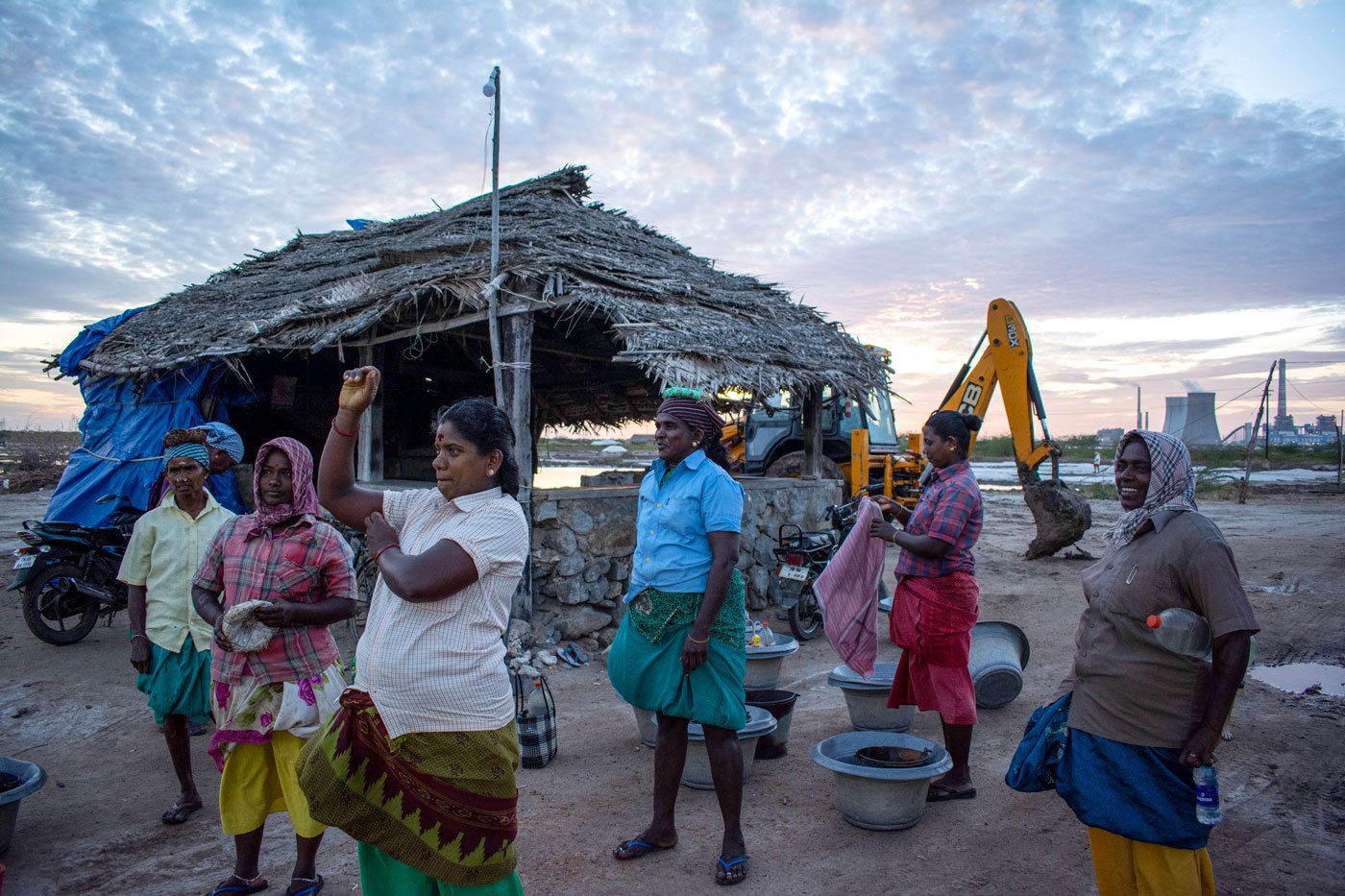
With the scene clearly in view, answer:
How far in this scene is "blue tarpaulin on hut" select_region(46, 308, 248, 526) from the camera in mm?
7883

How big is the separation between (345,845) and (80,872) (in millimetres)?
1007

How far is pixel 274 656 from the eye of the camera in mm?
2973

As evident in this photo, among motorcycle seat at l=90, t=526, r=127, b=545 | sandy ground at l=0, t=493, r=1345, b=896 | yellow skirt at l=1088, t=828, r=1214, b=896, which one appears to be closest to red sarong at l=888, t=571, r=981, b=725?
sandy ground at l=0, t=493, r=1345, b=896

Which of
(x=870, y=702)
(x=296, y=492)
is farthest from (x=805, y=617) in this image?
(x=296, y=492)

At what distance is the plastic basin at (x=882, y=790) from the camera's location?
3.57 m

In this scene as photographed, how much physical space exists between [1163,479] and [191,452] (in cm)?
379

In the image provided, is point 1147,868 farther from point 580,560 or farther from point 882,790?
point 580,560

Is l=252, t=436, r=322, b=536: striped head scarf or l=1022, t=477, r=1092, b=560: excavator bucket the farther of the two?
l=1022, t=477, r=1092, b=560: excavator bucket

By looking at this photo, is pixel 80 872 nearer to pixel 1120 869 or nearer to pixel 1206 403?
pixel 1120 869

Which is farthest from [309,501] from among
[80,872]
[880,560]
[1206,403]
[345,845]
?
[1206,403]

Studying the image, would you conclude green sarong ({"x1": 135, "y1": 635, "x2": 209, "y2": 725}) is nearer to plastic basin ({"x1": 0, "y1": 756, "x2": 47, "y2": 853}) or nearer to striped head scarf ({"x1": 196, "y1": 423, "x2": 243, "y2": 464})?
plastic basin ({"x1": 0, "y1": 756, "x2": 47, "y2": 853})

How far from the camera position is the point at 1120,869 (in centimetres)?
248

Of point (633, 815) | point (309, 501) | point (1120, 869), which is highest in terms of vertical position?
point (309, 501)

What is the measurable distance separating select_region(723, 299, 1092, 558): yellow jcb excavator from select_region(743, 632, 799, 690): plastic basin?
565 cm
